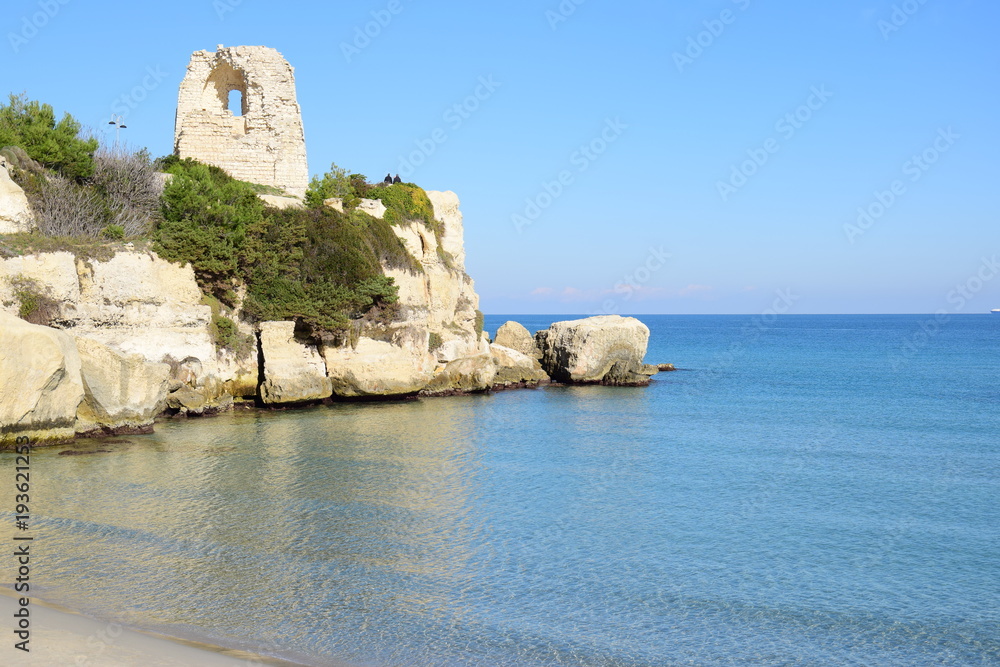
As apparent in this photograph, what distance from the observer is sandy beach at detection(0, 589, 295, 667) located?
7.40m

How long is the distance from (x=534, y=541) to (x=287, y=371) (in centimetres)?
1622

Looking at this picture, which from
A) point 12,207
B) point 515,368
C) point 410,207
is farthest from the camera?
point 515,368

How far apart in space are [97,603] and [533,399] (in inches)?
924

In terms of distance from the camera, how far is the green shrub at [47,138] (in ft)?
86.8

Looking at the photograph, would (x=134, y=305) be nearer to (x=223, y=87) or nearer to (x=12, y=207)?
(x=12, y=207)

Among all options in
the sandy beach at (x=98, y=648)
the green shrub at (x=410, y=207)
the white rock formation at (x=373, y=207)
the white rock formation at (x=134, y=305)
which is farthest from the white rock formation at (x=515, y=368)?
the sandy beach at (x=98, y=648)

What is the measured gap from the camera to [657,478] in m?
17.9

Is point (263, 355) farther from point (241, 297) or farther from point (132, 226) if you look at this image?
point (132, 226)

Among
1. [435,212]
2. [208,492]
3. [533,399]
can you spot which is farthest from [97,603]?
[435,212]

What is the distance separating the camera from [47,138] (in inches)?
1052

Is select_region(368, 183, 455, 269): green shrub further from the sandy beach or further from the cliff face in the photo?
the sandy beach

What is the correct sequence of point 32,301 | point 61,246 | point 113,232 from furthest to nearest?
1. point 113,232
2. point 61,246
3. point 32,301

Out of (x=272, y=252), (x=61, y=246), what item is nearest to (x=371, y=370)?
(x=272, y=252)

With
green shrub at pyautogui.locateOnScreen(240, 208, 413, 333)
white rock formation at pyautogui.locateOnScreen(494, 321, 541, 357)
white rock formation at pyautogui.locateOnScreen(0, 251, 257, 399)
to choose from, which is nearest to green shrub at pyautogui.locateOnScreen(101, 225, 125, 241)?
white rock formation at pyautogui.locateOnScreen(0, 251, 257, 399)
